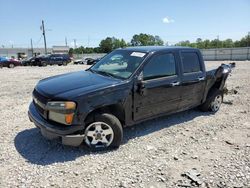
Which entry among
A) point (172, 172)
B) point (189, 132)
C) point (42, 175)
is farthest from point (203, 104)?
point (42, 175)

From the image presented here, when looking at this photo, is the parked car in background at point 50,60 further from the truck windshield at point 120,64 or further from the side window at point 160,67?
the side window at point 160,67

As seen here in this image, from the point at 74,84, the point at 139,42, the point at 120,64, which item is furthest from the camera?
the point at 139,42

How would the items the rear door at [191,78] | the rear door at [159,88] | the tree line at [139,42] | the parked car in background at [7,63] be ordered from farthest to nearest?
1. the tree line at [139,42]
2. the parked car in background at [7,63]
3. the rear door at [191,78]
4. the rear door at [159,88]

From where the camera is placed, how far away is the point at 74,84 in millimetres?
4074

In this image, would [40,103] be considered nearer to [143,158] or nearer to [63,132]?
[63,132]

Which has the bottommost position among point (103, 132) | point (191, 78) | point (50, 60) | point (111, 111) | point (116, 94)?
point (103, 132)

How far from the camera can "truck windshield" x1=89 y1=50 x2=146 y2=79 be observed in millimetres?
4430

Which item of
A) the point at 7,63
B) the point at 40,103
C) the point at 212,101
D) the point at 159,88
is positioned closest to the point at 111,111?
the point at 159,88

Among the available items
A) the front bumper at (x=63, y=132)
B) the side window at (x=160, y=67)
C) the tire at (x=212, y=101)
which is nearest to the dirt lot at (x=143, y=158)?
the front bumper at (x=63, y=132)

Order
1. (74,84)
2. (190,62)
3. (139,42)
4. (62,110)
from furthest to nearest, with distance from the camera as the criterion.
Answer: (139,42) → (190,62) → (74,84) → (62,110)

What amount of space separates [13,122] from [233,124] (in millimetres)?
5033

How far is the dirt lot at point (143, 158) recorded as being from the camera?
10.6 feet

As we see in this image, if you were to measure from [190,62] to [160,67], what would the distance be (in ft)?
3.45

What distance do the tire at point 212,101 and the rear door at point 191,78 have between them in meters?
0.38
